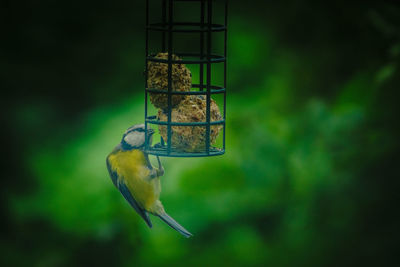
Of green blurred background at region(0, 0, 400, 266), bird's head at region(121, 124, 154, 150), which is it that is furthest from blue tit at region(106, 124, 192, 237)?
green blurred background at region(0, 0, 400, 266)

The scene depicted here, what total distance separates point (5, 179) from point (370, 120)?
3.52 meters

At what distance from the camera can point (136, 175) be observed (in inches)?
136

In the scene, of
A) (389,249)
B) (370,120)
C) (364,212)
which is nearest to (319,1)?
(370,120)

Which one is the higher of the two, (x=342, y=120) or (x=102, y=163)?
(x=342, y=120)

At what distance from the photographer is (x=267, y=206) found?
580 centimetres

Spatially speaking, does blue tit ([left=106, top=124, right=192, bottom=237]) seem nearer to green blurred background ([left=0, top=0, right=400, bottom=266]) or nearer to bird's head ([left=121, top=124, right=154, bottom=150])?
bird's head ([left=121, top=124, right=154, bottom=150])

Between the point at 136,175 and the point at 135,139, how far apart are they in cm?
26

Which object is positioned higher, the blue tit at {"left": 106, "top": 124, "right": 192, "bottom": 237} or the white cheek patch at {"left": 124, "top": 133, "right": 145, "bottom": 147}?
the white cheek patch at {"left": 124, "top": 133, "right": 145, "bottom": 147}

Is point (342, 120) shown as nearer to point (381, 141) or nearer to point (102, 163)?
point (381, 141)

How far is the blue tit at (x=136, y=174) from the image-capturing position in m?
3.38

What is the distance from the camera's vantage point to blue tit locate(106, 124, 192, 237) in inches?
133

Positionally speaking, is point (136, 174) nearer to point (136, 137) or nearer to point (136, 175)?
point (136, 175)

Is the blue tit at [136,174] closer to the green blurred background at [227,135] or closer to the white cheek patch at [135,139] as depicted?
the white cheek patch at [135,139]

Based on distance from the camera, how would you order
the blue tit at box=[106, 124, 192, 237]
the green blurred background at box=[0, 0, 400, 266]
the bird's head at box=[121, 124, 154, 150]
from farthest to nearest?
the green blurred background at box=[0, 0, 400, 266], the blue tit at box=[106, 124, 192, 237], the bird's head at box=[121, 124, 154, 150]
